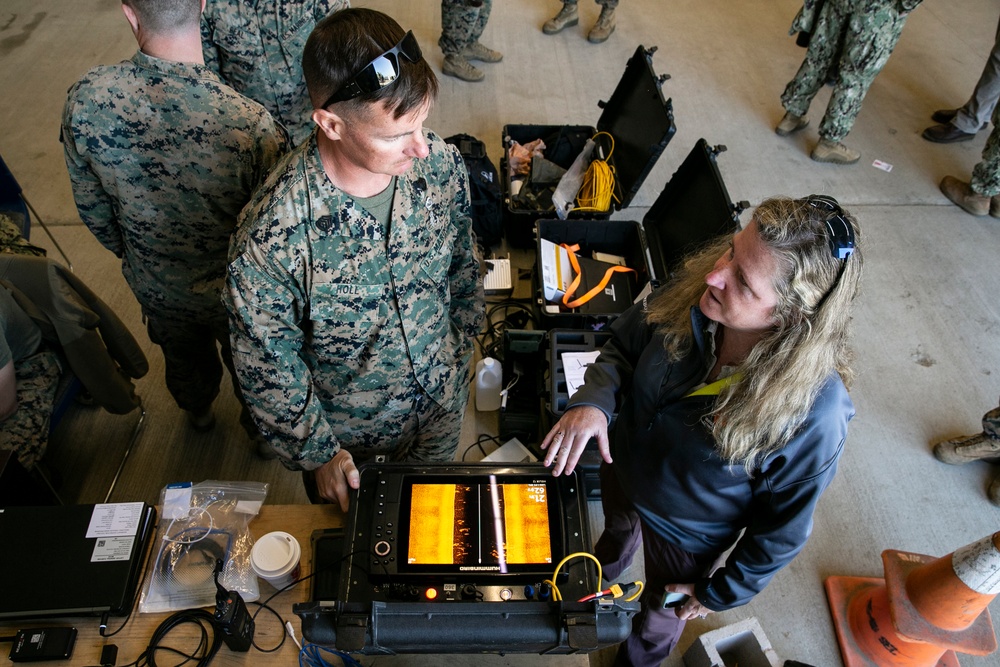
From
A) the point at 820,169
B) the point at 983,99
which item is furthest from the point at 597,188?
the point at 983,99

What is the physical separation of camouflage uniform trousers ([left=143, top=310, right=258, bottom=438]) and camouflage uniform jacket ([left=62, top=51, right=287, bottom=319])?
9.9 inches

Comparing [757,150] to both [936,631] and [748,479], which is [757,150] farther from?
[748,479]

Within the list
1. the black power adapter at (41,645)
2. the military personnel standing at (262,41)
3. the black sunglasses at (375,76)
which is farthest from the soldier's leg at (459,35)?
the black power adapter at (41,645)

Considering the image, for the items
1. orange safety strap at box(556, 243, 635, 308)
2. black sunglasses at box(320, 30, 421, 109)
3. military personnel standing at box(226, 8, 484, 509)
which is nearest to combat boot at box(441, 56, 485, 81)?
orange safety strap at box(556, 243, 635, 308)

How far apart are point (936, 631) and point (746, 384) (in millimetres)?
1369

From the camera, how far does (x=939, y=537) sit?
2.32 m

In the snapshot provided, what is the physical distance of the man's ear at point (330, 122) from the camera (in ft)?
3.57

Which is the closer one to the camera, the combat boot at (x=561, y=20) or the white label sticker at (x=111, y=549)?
the white label sticker at (x=111, y=549)

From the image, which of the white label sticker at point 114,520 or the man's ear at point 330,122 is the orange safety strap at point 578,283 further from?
the white label sticker at point 114,520

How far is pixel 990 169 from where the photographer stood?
3350 millimetres

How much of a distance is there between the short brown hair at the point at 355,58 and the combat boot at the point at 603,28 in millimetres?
Result: 3895

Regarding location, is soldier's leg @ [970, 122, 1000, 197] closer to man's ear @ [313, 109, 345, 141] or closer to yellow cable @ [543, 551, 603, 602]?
yellow cable @ [543, 551, 603, 602]

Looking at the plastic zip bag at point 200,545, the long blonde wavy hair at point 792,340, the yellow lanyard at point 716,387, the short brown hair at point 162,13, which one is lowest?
the plastic zip bag at point 200,545

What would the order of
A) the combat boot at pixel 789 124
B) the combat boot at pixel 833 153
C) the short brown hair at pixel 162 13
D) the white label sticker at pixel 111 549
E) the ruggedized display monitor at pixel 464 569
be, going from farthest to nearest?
the combat boot at pixel 789 124 → the combat boot at pixel 833 153 → the short brown hair at pixel 162 13 → the white label sticker at pixel 111 549 → the ruggedized display monitor at pixel 464 569
